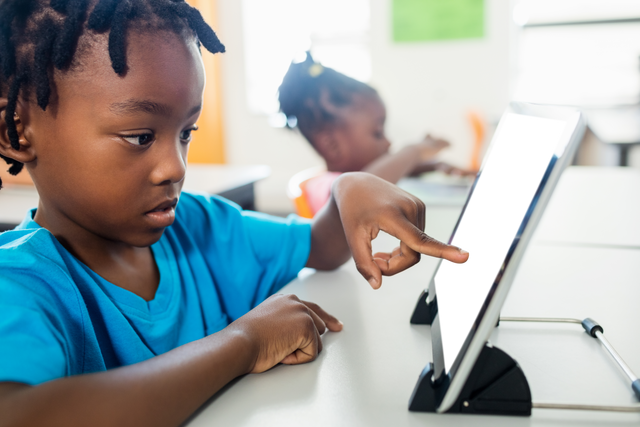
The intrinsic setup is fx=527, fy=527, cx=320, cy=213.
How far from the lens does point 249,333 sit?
0.56 m

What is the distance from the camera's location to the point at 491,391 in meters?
0.46

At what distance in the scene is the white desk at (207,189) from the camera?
1.48 metres

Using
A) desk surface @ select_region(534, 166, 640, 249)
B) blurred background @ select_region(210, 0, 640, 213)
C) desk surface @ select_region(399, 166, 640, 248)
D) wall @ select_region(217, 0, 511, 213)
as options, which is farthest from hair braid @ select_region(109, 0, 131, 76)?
wall @ select_region(217, 0, 511, 213)

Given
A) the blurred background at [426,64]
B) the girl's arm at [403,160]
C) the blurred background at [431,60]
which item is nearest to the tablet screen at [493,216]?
the girl's arm at [403,160]

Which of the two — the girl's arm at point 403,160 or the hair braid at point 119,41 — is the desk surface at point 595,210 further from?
the hair braid at point 119,41

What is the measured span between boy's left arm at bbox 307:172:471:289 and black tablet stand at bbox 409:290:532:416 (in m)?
0.10

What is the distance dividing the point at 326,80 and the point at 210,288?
1383mm

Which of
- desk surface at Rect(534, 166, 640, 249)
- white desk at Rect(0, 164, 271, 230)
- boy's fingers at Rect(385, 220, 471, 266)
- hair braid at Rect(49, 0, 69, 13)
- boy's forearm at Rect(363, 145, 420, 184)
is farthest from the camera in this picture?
boy's forearm at Rect(363, 145, 420, 184)

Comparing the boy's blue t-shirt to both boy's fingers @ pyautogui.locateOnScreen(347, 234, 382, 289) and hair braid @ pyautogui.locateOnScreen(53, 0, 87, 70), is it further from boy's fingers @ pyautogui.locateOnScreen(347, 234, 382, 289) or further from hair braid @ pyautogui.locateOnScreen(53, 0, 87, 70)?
boy's fingers @ pyautogui.locateOnScreen(347, 234, 382, 289)

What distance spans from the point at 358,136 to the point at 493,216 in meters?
1.57

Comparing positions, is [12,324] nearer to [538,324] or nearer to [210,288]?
[210,288]

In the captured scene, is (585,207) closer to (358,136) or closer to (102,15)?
(358,136)

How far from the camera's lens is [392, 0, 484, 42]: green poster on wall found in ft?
11.7

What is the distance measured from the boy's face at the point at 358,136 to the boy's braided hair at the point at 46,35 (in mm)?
1449
